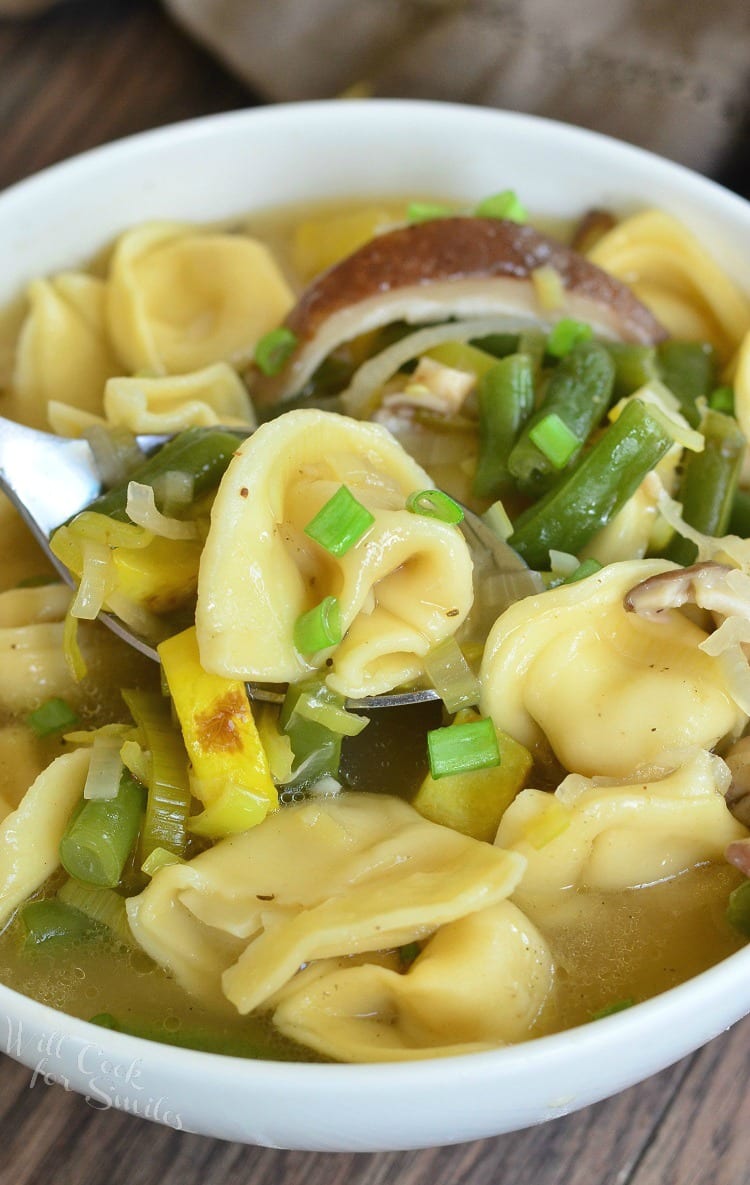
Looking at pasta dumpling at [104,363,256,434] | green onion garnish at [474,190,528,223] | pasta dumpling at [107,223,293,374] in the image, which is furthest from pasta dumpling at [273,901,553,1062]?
green onion garnish at [474,190,528,223]

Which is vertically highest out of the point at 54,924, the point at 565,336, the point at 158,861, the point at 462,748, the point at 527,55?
the point at 527,55

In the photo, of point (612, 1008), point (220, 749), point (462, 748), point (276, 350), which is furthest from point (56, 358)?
point (612, 1008)

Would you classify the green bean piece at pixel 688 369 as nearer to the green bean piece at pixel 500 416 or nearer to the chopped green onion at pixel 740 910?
the green bean piece at pixel 500 416

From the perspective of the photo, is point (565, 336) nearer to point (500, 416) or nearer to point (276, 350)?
point (500, 416)

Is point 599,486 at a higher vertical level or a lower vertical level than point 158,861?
higher

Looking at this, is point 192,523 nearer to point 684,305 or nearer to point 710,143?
point 684,305

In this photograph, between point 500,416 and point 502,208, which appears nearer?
point 500,416

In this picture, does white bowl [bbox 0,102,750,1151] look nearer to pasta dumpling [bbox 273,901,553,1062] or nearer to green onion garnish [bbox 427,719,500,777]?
pasta dumpling [bbox 273,901,553,1062]
